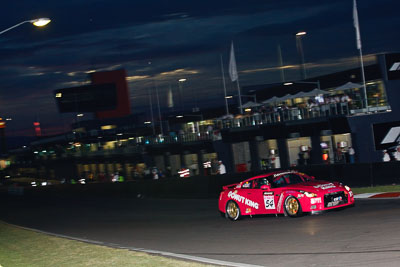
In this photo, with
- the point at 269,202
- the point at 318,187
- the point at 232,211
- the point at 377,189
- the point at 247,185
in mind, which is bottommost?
the point at 377,189

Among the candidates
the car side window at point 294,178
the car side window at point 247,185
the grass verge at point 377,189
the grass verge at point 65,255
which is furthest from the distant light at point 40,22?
the grass verge at point 377,189

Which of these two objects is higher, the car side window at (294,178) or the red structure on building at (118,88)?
the red structure on building at (118,88)

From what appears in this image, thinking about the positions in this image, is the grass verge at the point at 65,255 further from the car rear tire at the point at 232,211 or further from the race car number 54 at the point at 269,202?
the race car number 54 at the point at 269,202

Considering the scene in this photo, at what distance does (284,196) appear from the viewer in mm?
15367

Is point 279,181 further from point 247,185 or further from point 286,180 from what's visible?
point 247,185

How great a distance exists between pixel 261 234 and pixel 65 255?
4447 millimetres

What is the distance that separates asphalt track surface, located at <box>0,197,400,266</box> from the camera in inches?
378

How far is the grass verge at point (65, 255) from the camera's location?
33.8 feet

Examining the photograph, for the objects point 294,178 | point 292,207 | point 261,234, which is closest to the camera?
point 261,234

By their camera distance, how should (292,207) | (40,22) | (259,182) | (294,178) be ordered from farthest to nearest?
(259,182), (294,178), (292,207), (40,22)

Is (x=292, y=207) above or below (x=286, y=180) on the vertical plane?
below

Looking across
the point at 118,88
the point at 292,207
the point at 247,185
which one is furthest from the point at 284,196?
the point at 118,88

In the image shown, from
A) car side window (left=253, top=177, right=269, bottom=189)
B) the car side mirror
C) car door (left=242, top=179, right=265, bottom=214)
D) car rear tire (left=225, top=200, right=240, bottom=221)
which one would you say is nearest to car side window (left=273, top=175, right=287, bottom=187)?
the car side mirror

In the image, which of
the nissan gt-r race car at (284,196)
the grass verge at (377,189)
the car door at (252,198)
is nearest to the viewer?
the nissan gt-r race car at (284,196)
